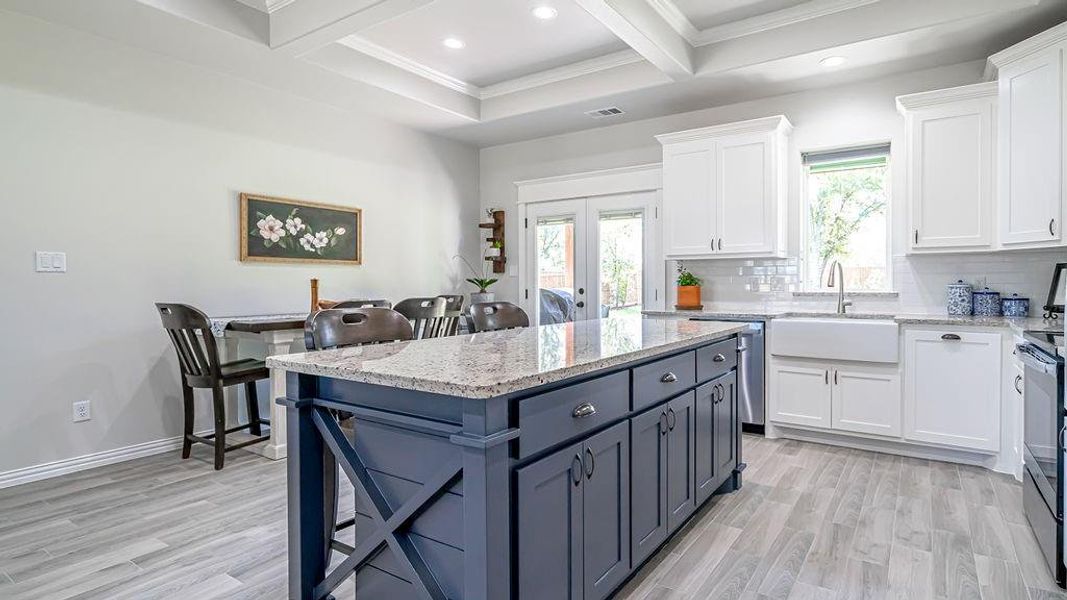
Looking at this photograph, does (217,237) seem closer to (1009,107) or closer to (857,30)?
(857,30)

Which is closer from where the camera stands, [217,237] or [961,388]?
[961,388]

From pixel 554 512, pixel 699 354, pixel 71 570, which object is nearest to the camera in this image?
pixel 554 512

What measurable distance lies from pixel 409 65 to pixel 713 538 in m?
3.97

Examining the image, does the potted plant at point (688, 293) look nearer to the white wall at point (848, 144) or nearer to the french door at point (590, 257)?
the white wall at point (848, 144)

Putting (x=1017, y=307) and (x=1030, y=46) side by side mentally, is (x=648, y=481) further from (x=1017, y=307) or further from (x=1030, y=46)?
(x=1030, y=46)

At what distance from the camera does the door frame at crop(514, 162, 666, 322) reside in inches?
207

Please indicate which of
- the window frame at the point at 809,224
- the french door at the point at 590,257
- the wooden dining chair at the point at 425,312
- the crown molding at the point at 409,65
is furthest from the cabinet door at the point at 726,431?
the crown molding at the point at 409,65

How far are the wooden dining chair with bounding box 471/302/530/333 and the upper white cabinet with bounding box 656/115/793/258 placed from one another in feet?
7.06

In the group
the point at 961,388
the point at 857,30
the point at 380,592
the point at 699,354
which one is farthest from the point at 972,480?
the point at 380,592

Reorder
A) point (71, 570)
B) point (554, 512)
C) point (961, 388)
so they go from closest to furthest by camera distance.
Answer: point (554, 512), point (71, 570), point (961, 388)

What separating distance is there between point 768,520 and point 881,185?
2926 mm

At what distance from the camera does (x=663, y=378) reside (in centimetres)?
220

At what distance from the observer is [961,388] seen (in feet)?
11.4

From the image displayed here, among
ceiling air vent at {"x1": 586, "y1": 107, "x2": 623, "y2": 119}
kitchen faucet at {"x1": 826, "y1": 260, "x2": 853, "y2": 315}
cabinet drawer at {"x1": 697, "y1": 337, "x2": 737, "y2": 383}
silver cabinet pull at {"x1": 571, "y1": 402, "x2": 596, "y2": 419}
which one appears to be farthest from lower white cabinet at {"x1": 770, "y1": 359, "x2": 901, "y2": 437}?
silver cabinet pull at {"x1": 571, "y1": 402, "x2": 596, "y2": 419}
